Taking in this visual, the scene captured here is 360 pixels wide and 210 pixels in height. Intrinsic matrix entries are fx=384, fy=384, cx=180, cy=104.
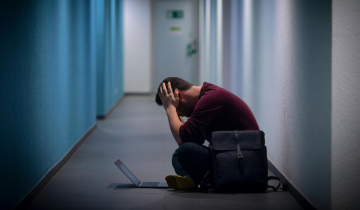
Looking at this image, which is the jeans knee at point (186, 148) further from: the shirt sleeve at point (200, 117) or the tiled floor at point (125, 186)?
the tiled floor at point (125, 186)

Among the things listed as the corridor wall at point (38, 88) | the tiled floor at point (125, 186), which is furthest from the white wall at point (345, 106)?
the corridor wall at point (38, 88)

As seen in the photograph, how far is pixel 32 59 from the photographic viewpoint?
7.80ft

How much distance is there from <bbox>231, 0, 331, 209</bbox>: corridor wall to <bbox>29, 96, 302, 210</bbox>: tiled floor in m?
0.29

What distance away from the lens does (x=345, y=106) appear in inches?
68.4

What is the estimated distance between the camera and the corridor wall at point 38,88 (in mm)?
1940

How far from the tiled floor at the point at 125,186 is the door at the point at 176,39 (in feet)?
21.4

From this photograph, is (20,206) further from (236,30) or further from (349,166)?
(236,30)

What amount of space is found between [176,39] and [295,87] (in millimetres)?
8966

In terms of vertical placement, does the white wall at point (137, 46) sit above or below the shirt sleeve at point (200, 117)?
above

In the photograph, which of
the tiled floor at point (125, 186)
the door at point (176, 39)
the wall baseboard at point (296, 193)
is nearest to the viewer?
the wall baseboard at point (296, 193)

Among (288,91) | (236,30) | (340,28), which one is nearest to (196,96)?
(288,91)

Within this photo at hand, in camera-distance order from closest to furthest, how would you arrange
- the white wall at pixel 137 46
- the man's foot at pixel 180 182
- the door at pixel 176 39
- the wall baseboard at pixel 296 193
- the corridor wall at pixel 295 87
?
the corridor wall at pixel 295 87
the wall baseboard at pixel 296 193
the man's foot at pixel 180 182
the white wall at pixel 137 46
the door at pixel 176 39

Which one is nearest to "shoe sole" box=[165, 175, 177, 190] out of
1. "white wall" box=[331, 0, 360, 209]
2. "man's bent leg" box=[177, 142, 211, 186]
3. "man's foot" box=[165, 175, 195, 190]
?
"man's foot" box=[165, 175, 195, 190]

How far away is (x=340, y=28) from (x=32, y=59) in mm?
1761
